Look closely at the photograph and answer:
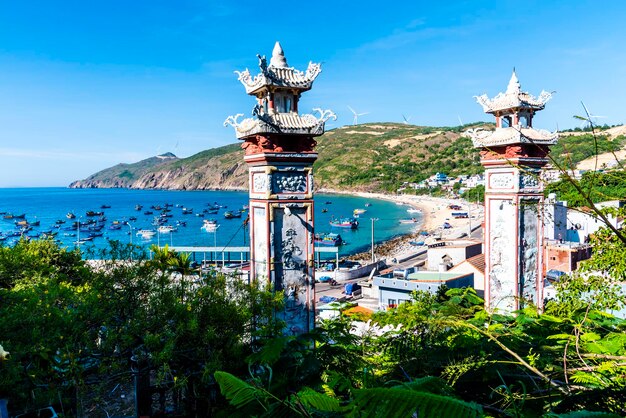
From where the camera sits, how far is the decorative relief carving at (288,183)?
8484 mm

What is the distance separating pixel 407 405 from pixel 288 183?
23.6ft

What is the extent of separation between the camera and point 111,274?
6.59 meters

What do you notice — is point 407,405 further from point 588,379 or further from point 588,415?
point 588,379

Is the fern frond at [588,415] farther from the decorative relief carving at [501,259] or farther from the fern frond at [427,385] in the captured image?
the decorative relief carving at [501,259]

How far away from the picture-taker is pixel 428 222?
72.6 meters

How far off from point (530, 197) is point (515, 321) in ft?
15.6

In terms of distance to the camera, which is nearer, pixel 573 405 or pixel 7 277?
pixel 573 405

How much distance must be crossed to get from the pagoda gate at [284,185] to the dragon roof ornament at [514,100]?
418 cm

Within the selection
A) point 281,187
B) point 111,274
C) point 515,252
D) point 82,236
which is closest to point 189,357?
point 111,274

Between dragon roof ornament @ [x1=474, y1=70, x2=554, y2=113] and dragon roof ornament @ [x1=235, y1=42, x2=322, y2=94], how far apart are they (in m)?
4.33

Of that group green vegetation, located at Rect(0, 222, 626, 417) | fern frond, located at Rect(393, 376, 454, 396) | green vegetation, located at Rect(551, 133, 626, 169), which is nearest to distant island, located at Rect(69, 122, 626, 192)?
green vegetation, located at Rect(0, 222, 626, 417)

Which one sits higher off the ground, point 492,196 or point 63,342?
point 492,196

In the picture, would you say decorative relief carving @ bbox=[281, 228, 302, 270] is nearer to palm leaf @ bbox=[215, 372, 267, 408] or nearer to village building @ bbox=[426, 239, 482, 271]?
palm leaf @ bbox=[215, 372, 267, 408]

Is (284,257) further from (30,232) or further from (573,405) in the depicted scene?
(30,232)
